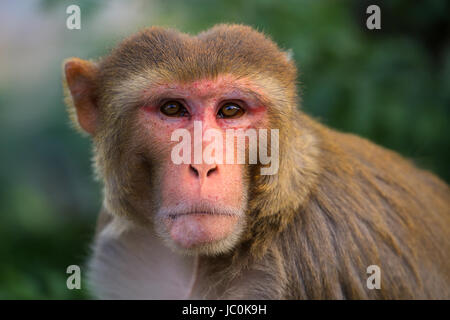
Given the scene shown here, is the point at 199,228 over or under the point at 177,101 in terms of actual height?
under

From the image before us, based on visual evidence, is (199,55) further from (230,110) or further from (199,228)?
(199,228)

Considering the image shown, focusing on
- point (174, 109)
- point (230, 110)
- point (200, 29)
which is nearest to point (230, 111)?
point (230, 110)

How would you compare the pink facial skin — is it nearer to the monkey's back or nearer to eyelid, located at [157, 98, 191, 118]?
eyelid, located at [157, 98, 191, 118]

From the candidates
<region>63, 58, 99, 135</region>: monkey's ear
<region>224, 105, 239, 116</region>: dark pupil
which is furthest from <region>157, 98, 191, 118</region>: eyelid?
<region>63, 58, 99, 135</region>: monkey's ear

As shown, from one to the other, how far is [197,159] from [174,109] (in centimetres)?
58

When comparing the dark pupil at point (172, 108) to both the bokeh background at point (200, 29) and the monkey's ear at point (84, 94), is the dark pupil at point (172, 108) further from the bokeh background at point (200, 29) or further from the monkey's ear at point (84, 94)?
the bokeh background at point (200, 29)

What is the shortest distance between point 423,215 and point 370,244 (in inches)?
33.9

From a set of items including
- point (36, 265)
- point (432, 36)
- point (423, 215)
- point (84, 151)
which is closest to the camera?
point (423, 215)

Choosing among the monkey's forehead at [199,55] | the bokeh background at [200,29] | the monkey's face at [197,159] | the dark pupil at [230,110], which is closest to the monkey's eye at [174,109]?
the monkey's face at [197,159]

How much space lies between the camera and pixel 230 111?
4266 millimetres

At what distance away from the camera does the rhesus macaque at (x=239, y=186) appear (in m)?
4.14

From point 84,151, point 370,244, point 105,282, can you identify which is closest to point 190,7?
point 84,151

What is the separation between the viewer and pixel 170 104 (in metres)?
4.32
